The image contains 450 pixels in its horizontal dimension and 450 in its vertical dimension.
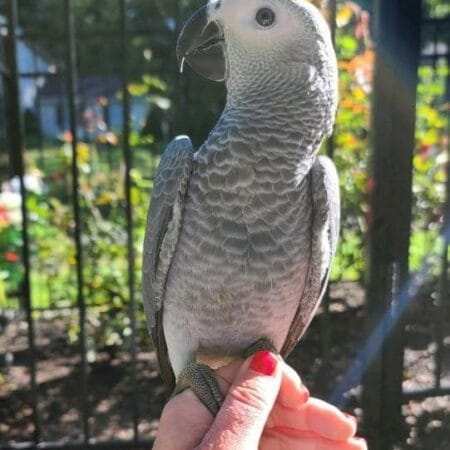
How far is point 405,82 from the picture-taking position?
145cm

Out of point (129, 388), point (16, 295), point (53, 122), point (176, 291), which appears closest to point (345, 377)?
point (129, 388)

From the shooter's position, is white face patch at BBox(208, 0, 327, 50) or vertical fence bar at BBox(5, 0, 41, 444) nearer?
white face patch at BBox(208, 0, 327, 50)

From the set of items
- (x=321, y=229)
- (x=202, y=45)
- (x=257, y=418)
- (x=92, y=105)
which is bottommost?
(x=257, y=418)

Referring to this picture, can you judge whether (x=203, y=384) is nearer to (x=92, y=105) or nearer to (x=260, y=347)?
(x=260, y=347)

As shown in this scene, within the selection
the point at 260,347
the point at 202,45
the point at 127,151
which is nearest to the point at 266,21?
the point at 202,45

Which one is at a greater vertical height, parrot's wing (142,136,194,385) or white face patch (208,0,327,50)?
white face patch (208,0,327,50)

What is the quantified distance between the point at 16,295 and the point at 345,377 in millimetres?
1428

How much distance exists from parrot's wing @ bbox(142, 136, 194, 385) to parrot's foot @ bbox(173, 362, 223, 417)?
15 centimetres

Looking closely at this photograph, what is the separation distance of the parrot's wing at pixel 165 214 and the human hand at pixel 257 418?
8.0 inches

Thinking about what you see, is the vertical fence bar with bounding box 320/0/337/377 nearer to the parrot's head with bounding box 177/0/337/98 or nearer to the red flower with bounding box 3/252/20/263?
the parrot's head with bounding box 177/0/337/98

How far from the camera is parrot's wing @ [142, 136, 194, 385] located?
103cm

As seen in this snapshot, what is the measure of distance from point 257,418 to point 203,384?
0.13 m

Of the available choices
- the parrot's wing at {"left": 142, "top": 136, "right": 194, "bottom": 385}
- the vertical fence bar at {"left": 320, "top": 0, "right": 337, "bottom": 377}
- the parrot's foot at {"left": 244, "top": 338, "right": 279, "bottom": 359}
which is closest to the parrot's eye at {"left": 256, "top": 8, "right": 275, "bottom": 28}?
the parrot's wing at {"left": 142, "top": 136, "right": 194, "bottom": 385}

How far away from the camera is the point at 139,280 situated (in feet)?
7.80
